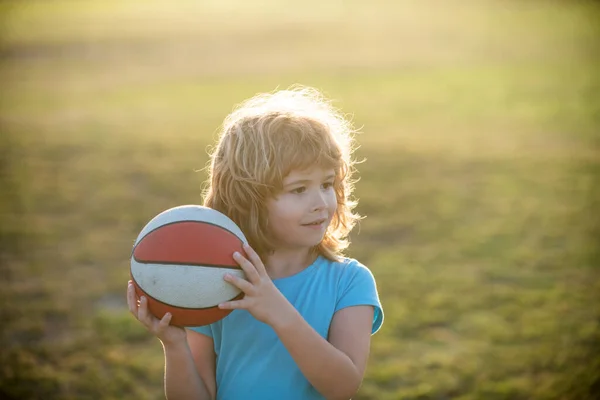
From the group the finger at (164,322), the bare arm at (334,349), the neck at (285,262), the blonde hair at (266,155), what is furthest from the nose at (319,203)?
the finger at (164,322)

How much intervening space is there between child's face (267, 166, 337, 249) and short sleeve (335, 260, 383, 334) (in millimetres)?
195

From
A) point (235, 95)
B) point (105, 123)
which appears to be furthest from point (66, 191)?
point (235, 95)

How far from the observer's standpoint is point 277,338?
2861mm

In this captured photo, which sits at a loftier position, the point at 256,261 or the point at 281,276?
the point at 256,261

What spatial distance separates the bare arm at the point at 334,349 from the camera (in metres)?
2.60

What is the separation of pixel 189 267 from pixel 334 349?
57 cm

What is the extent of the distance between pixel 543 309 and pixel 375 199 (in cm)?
349

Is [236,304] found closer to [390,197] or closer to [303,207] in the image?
[303,207]

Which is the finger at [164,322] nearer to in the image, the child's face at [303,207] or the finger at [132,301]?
the finger at [132,301]

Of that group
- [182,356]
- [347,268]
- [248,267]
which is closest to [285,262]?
[347,268]

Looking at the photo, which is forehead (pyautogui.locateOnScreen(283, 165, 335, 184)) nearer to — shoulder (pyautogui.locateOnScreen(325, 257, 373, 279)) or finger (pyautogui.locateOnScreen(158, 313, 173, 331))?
shoulder (pyautogui.locateOnScreen(325, 257, 373, 279))

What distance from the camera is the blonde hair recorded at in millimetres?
2799

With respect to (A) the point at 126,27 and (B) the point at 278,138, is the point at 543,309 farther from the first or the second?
(A) the point at 126,27

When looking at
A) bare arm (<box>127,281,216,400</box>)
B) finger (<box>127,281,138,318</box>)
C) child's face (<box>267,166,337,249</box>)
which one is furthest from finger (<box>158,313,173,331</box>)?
child's face (<box>267,166,337,249</box>)
